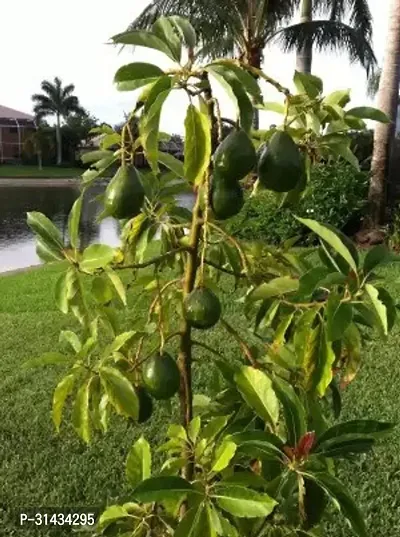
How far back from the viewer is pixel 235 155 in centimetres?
94

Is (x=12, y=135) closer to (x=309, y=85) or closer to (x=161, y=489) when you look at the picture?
(x=309, y=85)

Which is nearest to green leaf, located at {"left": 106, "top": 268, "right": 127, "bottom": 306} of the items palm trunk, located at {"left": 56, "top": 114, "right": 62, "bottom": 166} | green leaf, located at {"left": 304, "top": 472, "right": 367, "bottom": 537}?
green leaf, located at {"left": 304, "top": 472, "right": 367, "bottom": 537}

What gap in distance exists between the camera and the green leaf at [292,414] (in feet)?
3.17

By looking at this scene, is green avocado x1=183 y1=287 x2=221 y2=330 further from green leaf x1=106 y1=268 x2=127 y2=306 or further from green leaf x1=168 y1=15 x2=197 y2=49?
green leaf x1=168 y1=15 x2=197 y2=49

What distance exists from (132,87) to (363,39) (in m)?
12.8

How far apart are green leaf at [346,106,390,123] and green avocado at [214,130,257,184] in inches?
12.1

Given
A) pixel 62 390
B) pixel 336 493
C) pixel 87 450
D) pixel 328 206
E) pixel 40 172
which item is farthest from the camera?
pixel 40 172

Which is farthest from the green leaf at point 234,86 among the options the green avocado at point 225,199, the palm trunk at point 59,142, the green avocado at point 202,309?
the palm trunk at point 59,142

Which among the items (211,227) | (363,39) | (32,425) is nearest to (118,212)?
(211,227)

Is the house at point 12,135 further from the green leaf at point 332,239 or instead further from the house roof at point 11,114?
the green leaf at point 332,239

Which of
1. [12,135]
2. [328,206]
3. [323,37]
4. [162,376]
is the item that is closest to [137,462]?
[162,376]

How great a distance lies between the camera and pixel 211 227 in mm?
1123

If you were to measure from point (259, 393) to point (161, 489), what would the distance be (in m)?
0.22

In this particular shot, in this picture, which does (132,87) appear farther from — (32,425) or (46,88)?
(46,88)
